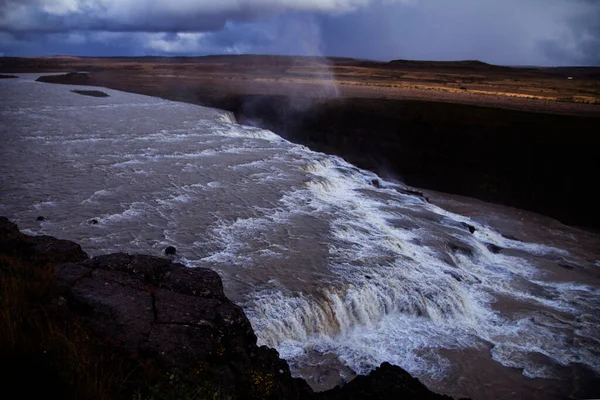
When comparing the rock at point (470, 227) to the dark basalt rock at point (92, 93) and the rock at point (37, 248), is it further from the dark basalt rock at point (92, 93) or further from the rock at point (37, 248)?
the dark basalt rock at point (92, 93)

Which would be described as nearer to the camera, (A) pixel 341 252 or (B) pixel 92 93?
(A) pixel 341 252

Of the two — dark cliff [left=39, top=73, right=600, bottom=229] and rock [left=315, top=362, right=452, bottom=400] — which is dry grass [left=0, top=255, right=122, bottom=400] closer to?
rock [left=315, top=362, right=452, bottom=400]

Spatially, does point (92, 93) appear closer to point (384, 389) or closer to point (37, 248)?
point (37, 248)

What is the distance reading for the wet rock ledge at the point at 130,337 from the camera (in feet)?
12.0

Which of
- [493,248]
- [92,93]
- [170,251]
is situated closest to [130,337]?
[170,251]

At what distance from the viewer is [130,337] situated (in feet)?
16.7

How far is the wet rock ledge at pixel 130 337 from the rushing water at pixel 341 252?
2.56m

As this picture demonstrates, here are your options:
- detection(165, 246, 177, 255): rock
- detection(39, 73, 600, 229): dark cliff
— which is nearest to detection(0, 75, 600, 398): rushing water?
detection(165, 246, 177, 255): rock

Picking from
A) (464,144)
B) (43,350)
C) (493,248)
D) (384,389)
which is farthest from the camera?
(464,144)

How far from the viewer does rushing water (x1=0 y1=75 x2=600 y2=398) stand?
30.1ft

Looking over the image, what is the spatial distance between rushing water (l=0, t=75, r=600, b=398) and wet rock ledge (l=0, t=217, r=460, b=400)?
8.39 feet

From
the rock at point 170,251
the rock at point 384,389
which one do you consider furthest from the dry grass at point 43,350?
the rock at point 170,251

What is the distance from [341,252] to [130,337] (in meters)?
7.99

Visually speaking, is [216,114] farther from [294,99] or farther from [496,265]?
[496,265]
